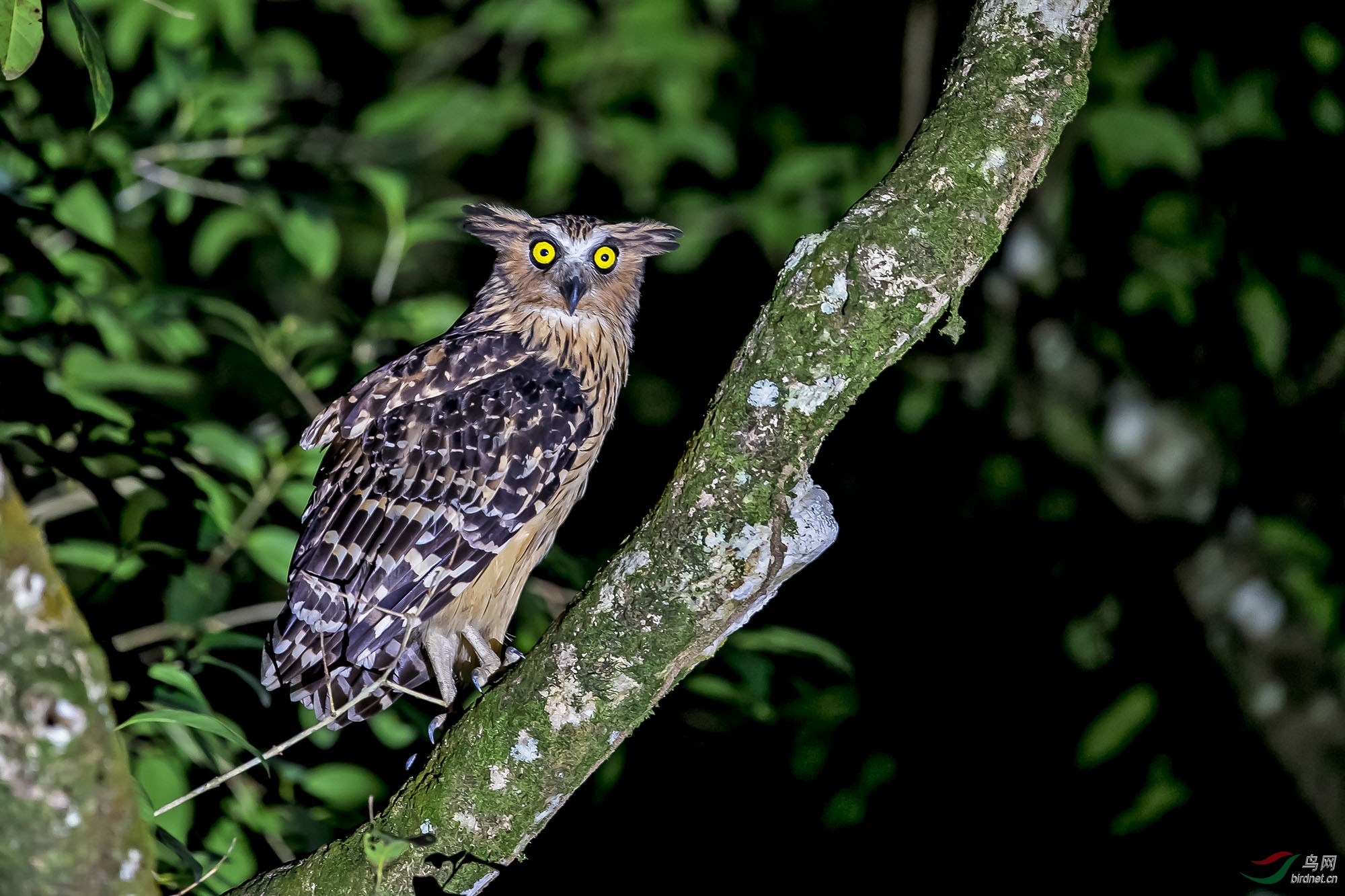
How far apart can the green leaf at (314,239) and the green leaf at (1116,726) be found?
257 cm

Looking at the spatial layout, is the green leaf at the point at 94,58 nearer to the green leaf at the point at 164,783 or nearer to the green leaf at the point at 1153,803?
the green leaf at the point at 164,783

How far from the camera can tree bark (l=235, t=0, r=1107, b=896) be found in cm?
186

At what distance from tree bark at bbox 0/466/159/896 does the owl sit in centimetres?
148

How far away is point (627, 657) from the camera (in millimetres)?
1955

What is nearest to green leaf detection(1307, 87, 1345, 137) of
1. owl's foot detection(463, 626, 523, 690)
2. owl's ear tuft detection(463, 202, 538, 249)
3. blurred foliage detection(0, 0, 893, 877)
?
blurred foliage detection(0, 0, 893, 877)

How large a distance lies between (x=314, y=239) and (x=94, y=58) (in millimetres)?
1515

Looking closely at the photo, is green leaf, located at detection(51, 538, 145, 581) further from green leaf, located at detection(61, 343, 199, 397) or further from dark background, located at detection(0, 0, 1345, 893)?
green leaf, located at detection(61, 343, 199, 397)

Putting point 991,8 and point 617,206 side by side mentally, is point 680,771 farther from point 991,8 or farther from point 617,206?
point 991,8

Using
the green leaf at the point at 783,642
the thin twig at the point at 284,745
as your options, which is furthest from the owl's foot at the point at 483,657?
the green leaf at the point at 783,642

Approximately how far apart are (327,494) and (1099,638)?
270cm

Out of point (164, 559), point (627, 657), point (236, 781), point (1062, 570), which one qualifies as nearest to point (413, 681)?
point (236, 781)

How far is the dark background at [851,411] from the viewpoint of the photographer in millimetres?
3223

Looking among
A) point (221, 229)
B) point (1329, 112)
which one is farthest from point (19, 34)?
point (1329, 112)

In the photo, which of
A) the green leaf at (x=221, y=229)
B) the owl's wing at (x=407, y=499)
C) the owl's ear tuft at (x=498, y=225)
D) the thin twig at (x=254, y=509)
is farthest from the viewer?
the green leaf at (x=221, y=229)
